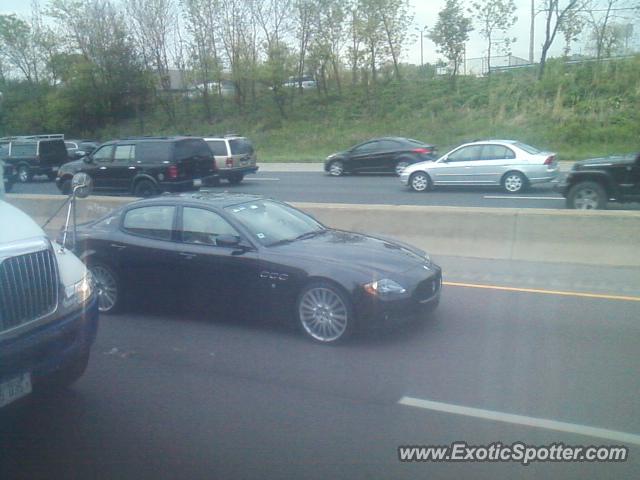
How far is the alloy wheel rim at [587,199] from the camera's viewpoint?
48.6ft

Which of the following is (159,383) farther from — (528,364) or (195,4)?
(195,4)

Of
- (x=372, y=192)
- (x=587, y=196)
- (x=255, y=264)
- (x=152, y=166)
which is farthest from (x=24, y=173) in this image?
(x=255, y=264)

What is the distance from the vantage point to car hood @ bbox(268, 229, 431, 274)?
6.92m

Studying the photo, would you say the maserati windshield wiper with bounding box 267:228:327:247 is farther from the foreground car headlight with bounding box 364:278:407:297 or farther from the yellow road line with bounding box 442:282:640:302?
the yellow road line with bounding box 442:282:640:302

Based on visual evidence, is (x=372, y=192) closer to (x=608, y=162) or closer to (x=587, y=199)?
(x=587, y=199)

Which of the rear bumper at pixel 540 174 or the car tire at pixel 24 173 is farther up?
the rear bumper at pixel 540 174

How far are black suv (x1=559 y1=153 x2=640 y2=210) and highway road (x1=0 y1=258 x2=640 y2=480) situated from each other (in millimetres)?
6995

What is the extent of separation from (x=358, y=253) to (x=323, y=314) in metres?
0.76

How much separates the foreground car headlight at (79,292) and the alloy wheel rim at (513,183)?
16412 millimetres

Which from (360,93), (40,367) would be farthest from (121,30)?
(40,367)

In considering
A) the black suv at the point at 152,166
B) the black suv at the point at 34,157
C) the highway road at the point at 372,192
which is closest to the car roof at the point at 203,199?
the highway road at the point at 372,192

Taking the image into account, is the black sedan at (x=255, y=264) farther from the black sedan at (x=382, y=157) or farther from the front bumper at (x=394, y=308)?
the black sedan at (x=382, y=157)

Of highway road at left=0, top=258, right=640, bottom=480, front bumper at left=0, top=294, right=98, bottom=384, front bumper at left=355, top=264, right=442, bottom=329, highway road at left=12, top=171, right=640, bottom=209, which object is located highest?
front bumper at left=0, top=294, right=98, bottom=384

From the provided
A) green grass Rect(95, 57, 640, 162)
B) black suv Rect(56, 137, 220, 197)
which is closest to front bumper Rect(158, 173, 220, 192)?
black suv Rect(56, 137, 220, 197)
